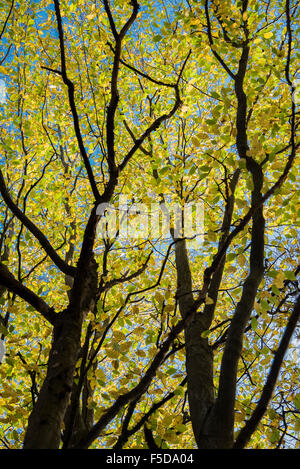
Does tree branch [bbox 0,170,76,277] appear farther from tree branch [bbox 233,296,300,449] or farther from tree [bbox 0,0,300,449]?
tree branch [bbox 233,296,300,449]

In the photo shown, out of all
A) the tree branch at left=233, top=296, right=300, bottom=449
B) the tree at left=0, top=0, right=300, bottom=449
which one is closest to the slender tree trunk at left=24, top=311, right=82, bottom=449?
the tree at left=0, top=0, right=300, bottom=449

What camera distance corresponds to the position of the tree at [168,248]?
7.08ft

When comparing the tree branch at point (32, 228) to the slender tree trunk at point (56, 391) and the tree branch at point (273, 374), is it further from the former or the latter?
the tree branch at point (273, 374)

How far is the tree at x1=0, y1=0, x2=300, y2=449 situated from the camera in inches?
85.0

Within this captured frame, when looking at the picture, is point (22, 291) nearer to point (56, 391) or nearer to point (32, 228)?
point (32, 228)

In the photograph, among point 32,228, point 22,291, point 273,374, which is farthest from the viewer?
point 32,228

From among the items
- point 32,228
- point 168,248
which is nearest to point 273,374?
point 168,248

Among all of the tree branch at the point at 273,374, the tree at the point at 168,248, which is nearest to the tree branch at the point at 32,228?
the tree at the point at 168,248

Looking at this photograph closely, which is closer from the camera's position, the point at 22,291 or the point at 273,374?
the point at 273,374

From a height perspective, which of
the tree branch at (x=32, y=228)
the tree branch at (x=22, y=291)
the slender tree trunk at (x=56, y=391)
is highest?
the tree branch at (x=32, y=228)

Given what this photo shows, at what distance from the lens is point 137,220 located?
520 cm

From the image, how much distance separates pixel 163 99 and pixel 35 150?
289cm

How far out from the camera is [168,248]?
6.89ft
